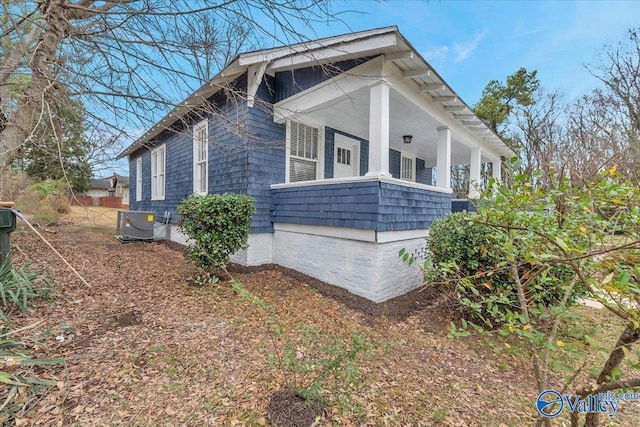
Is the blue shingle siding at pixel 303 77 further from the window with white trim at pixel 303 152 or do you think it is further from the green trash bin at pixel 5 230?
the green trash bin at pixel 5 230

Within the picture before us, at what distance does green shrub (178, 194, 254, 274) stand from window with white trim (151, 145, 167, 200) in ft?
21.4

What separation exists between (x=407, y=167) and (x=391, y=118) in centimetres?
465

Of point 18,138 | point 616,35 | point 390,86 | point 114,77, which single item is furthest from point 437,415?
point 616,35

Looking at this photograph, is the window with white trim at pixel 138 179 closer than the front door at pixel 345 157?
No

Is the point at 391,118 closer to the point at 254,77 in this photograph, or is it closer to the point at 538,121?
the point at 254,77

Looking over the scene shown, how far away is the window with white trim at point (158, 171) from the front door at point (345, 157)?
Result: 6.46 meters

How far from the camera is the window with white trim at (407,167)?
1023cm

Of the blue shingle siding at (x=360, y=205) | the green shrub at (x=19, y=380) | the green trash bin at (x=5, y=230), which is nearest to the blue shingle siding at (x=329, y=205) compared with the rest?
the blue shingle siding at (x=360, y=205)

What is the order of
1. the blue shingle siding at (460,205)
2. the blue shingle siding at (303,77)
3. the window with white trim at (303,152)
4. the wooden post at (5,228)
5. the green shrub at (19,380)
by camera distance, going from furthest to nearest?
the blue shingle siding at (460,205) → the window with white trim at (303,152) → the blue shingle siding at (303,77) → the wooden post at (5,228) → the green shrub at (19,380)

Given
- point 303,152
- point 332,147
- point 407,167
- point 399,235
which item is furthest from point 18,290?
point 407,167

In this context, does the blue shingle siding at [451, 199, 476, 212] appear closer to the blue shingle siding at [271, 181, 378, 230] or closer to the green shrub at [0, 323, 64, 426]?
the blue shingle siding at [271, 181, 378, 230]

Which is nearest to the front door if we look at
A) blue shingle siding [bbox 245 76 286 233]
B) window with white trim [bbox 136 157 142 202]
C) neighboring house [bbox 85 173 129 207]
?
blue shingle siding [bbox 245 76 286 233]

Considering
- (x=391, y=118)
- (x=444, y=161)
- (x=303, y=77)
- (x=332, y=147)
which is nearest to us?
(x=303, y=77)

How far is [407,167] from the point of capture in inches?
416
